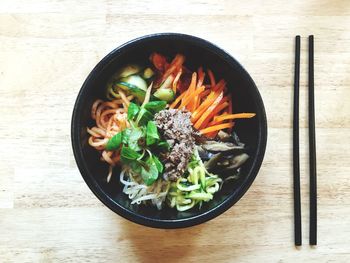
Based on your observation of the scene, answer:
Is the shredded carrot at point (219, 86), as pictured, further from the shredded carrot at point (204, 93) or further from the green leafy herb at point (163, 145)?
the green leafy herb at point (163, 145)

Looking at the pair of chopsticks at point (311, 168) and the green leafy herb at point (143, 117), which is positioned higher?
the green leafy herb at point (143, 117)

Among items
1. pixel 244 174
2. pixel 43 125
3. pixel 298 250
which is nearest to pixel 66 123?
pixel 43 125

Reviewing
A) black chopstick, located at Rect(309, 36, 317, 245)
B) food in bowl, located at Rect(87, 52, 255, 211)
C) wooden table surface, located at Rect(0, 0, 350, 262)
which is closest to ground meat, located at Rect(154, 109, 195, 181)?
food in bowl, located at Rect(87, 52, 255, 211)

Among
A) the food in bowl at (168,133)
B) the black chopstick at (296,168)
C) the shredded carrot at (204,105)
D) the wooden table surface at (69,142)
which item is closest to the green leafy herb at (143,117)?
the food in bowl at (168,133)

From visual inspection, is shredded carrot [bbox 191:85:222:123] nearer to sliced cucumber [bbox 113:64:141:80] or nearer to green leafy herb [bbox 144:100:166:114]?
green leafy herb [bbox 144:100:166:114]

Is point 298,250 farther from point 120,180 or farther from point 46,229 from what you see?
point 46,229

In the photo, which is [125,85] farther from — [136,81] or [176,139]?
[176,139]
